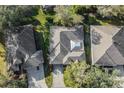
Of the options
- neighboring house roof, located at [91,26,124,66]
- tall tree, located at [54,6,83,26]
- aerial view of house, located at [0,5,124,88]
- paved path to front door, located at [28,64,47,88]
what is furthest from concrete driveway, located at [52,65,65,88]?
tall tree, located at [54,6,83,26]

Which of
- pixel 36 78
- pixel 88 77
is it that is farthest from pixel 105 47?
pixel 36 78

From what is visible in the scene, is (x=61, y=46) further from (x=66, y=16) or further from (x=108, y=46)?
(x=108, y=46)

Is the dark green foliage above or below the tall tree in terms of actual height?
below

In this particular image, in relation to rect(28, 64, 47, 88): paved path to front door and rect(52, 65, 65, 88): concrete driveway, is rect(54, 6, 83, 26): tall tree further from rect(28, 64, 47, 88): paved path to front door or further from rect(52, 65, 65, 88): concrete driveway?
rect(28, 64, 47, 88): paved path to front door

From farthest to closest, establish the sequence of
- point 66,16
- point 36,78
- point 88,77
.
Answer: point 36,78 < point 66,16 < point 88,77

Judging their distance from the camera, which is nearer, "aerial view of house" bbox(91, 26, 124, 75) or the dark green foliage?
the dark green foliage
